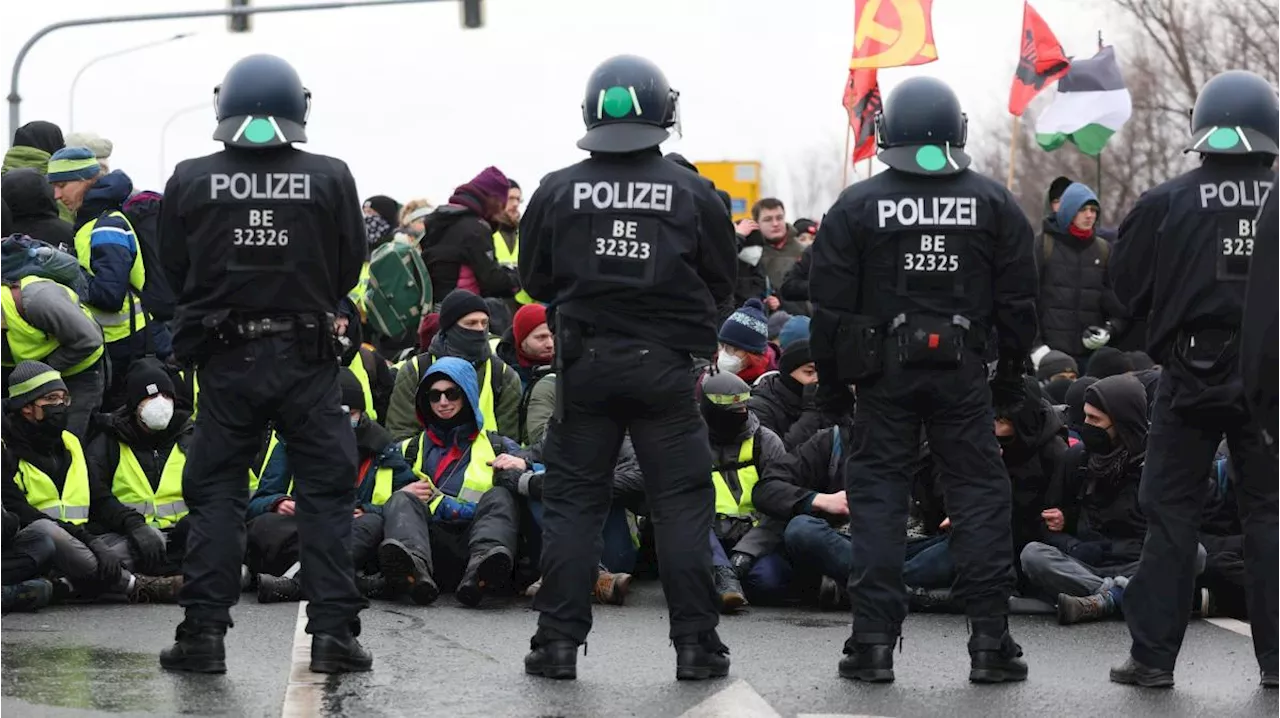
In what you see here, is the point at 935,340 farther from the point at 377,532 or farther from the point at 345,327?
the point at 377,532

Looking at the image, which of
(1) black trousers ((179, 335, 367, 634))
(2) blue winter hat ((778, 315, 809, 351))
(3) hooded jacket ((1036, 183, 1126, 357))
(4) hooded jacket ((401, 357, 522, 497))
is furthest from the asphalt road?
(3) hooded jacket ((1036, 183, 1126, 357))

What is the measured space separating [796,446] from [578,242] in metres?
3.58

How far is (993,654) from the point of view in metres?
8.09

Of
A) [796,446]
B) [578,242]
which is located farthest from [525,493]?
[578,242]

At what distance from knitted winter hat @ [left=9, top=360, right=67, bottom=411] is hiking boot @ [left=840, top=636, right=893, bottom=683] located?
4549mm

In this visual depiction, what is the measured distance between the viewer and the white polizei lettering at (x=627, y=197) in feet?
26.3

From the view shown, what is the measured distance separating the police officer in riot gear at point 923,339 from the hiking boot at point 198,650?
2.37m

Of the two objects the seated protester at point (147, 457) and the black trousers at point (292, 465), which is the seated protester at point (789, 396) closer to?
the seated protester at point (147, 457)

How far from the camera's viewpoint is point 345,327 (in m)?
8.71

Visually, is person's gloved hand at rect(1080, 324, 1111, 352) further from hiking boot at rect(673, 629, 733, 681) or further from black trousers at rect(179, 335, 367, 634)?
black trousers at rect(179, 335, 367, 634)

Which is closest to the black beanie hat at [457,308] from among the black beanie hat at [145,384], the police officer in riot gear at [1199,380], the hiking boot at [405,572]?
the black beanie hat at [145,384]

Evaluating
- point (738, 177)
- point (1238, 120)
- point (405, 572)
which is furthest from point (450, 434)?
point (738, 177)

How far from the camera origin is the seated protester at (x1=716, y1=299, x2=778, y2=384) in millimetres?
12570

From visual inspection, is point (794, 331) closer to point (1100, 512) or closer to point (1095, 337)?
point (1100, 512)
